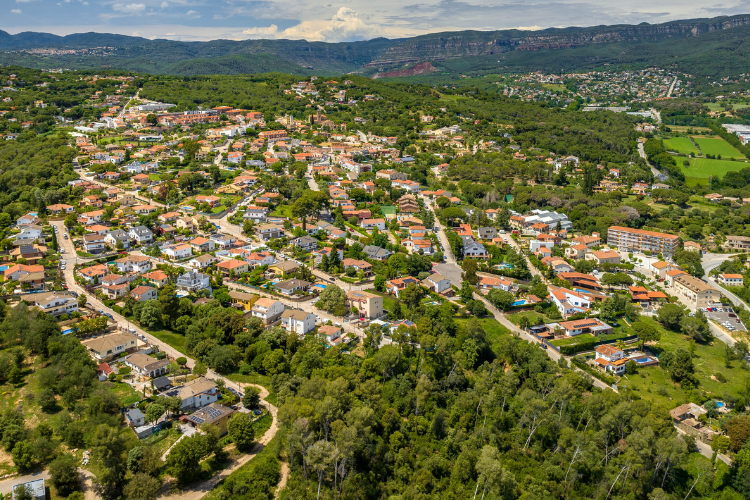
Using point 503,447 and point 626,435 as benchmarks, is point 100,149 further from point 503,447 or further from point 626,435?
point 626,435

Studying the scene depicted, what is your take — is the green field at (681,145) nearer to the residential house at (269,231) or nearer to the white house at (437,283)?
the white house at (437,283)

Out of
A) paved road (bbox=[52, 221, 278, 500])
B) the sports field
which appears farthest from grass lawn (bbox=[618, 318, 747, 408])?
the sports field

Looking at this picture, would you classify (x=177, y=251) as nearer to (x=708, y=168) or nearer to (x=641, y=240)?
(x=641, y=240)

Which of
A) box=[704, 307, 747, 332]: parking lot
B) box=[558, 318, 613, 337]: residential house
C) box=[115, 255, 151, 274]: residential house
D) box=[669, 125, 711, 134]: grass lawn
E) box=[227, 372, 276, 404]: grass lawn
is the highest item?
box=[669, 125, 711, 134]: grass lawn

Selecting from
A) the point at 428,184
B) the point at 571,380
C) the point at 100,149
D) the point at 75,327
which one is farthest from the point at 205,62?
the point at 571,380

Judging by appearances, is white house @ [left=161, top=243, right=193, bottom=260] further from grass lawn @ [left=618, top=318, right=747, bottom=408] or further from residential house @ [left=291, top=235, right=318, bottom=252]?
grass lawn @ [left=618, top=318, right=747, bottom=408]

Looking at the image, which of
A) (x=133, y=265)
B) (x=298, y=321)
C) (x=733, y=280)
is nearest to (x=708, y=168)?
(x=733, y=280)
